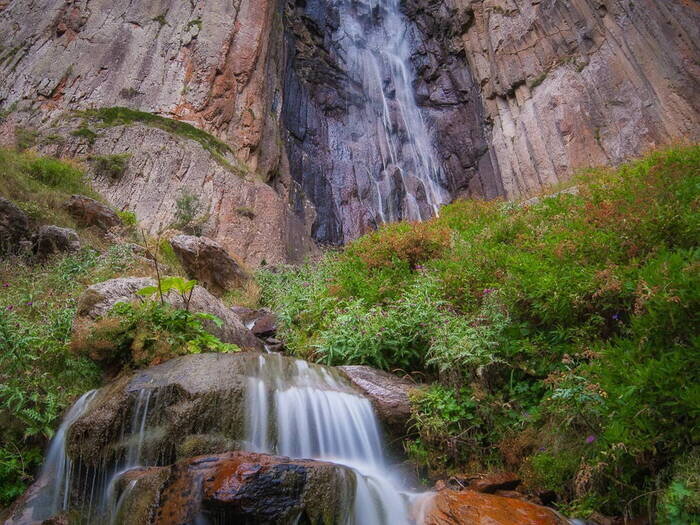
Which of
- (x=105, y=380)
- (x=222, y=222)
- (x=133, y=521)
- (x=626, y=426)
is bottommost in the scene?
(x=133, y=521)

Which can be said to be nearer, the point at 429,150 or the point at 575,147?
the point at 575,147

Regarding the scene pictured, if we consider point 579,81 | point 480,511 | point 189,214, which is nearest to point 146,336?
point 480,511

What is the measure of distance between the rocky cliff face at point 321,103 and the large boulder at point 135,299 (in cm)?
813

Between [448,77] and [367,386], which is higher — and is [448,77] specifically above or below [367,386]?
above

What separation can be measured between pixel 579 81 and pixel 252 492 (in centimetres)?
2356

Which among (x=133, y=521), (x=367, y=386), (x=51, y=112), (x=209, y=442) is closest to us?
(x=133, y=521)

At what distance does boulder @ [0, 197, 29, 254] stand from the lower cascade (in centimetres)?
482

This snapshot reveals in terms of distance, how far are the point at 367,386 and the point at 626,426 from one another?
2578mm

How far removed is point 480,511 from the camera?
3.05 m

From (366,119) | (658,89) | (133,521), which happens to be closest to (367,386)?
(133,521)

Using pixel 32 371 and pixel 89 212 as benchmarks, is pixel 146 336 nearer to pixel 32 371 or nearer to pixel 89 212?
pixel 32 371

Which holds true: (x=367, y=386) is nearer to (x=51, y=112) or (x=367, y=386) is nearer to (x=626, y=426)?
(x=626, y=426)

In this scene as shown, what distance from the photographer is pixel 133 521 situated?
3105mm

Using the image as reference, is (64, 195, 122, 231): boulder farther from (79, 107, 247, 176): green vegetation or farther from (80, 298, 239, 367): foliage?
(79, 107, 247, 176): green vegetation
